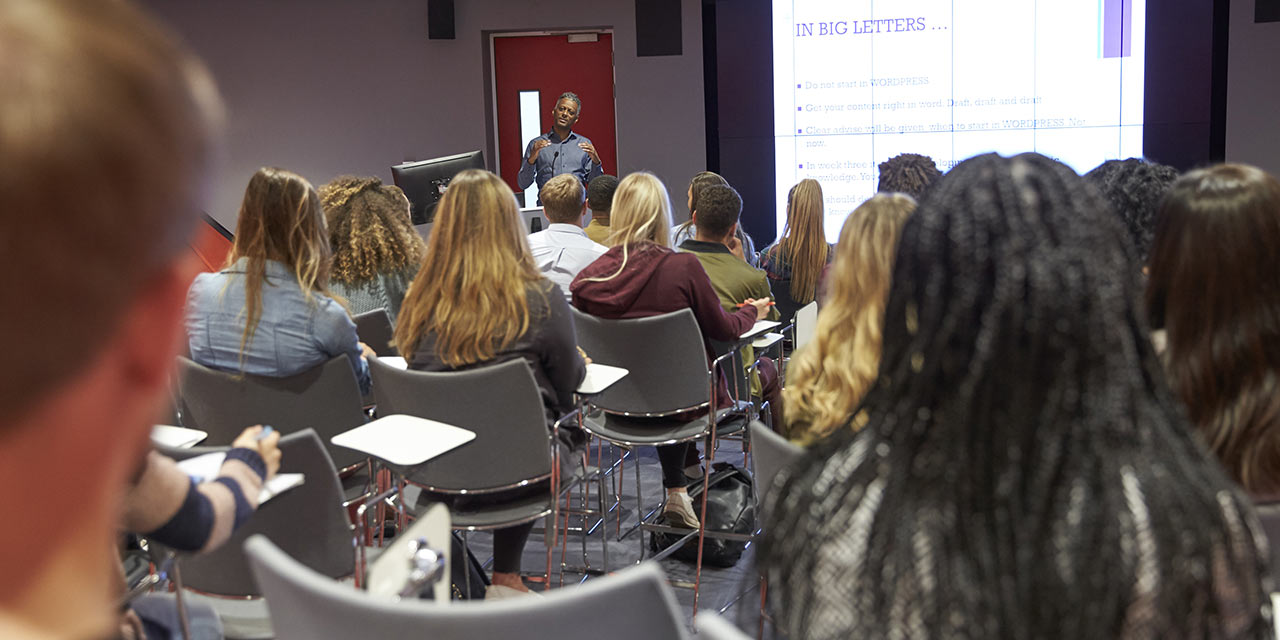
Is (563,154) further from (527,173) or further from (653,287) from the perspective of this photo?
(653,287)

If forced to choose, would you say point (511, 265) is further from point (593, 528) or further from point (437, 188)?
point (437, 188)

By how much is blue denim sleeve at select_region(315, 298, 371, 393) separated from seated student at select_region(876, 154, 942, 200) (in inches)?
83.1

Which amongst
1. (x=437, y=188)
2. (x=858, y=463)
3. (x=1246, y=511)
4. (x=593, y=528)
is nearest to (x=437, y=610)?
(x=858, y=463)

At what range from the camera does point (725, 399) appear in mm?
3646

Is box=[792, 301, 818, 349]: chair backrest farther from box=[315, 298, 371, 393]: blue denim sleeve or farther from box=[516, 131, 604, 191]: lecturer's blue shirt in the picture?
box=[516, 131, 604, 191]: lecturer's blue shirt

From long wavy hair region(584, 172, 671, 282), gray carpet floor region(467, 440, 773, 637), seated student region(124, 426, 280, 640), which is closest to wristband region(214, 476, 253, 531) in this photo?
seated student region(124, 426, 280, 640)

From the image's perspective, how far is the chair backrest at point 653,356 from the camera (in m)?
3.29

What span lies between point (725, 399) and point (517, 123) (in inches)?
236

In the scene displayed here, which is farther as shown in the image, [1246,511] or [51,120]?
[1246,511]

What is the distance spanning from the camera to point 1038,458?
926 millimetres

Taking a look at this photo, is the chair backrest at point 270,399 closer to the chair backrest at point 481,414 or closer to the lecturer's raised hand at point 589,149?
the chair backrest at point 481,414

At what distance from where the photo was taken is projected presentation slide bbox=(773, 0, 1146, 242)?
6953 millimetres

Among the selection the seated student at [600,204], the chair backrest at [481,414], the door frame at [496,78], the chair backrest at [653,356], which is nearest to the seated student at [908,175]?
the chair backrest at [653,356]

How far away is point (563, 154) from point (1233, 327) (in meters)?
6.34
